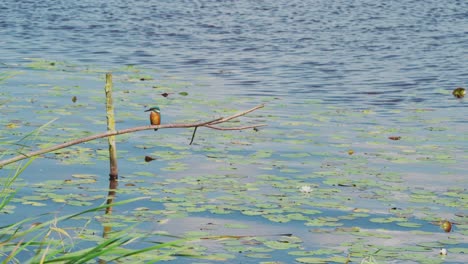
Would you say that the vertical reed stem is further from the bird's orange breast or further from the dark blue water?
the dark blue water

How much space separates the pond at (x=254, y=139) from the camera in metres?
7.86

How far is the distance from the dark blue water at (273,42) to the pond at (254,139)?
3.1 inches

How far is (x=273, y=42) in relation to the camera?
23.0 m

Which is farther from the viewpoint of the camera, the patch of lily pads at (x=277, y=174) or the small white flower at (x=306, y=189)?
the small white flower at (x=306, y=189)

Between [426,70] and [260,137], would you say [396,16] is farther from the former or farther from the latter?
[260,137]

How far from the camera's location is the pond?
25.8ft

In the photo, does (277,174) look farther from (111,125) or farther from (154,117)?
(111,125)

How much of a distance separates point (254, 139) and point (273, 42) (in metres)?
11.5

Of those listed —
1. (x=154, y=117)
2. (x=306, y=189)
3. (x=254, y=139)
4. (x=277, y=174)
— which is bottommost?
(x=254, y=139)

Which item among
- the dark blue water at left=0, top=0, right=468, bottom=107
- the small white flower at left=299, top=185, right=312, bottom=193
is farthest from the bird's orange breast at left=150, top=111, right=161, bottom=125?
the dark blue water at left=0, top=0, right=468, bottom=107

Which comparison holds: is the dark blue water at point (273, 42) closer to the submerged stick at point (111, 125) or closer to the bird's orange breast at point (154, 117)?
the bird's orange breast at point (154, 117)

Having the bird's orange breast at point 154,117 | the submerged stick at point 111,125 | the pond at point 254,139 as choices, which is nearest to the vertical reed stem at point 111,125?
the submerged stick at point 111,125

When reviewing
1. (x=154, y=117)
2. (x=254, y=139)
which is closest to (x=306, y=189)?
(x=154, y=117)

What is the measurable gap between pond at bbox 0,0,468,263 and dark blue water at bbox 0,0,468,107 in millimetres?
80
